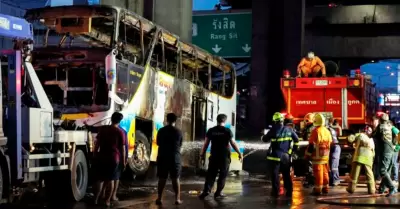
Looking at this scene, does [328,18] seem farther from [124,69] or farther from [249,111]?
[124,69]

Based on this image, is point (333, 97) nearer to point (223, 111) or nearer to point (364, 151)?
point (223, 111)

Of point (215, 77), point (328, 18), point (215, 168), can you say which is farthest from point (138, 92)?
point (328, 18)

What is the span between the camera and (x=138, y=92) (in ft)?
45.0

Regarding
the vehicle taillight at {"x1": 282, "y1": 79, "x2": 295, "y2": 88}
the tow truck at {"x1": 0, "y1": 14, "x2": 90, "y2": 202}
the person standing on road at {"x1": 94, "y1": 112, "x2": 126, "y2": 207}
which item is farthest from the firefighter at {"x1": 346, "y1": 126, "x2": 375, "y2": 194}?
the vehicle taillight at {"x1": 282, "y1": 79, "x2": 295, "y2": 88}

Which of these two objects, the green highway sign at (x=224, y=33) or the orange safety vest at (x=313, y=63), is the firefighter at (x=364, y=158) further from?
the green highway sign at (x=224, y=33)

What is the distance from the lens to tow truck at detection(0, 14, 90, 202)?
9250 mm

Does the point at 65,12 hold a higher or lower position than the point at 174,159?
higher

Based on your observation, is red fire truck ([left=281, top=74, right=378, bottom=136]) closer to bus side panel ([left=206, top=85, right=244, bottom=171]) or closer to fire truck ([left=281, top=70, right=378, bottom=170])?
fire truck ([left=281, top=70, right=378, bottom=170])

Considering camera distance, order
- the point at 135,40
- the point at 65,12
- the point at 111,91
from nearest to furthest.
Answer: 1. the point at 111,91
2. the point at 65,12
3. the point at 135,40

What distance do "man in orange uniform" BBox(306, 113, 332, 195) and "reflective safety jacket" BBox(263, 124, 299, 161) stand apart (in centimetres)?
42

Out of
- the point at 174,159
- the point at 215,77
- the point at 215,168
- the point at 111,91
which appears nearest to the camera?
the point at 174,159

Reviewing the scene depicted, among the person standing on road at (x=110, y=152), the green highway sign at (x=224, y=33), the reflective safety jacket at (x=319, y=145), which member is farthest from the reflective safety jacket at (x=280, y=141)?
the green highway sign at (x=224, y=33)

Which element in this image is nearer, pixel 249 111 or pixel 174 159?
pixel 174 159

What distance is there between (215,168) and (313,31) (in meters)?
21.5
